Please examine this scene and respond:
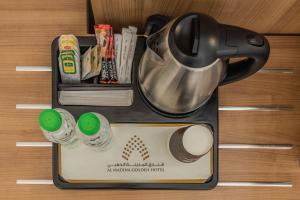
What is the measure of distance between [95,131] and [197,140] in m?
0.22

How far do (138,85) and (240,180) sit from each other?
15.5 inches

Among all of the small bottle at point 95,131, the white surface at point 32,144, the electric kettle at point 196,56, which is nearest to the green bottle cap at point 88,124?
the small bottle at point 95,131

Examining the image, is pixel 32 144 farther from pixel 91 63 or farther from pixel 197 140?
pixel 197 140

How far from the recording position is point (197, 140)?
0.86 m

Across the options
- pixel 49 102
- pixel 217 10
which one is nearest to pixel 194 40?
pixel 217 10

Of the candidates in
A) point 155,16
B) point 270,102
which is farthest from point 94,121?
point 270,102

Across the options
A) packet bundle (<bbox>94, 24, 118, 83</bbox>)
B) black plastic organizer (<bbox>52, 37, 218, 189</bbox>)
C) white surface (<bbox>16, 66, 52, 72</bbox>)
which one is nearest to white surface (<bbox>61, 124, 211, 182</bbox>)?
black plastic organizer (<bbox>52, 37, 218, 189</bbox>)

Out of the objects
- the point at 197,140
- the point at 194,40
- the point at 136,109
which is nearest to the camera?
the point at 194,40

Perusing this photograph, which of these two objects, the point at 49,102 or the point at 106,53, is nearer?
the point at 106,53

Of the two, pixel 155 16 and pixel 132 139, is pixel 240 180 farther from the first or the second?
pixel 155 16

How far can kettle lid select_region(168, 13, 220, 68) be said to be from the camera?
0.72 meters

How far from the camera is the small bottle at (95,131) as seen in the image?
783 mm

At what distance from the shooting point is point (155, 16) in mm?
898

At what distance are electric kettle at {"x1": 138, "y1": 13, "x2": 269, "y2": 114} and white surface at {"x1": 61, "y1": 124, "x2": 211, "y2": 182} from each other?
13 centimetres
